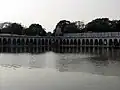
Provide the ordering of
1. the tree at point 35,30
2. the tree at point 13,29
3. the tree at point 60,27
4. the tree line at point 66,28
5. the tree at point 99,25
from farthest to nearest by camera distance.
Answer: the tree at point 60,27, the tree at point 13,29, the tree at point 35,30, the tree line at point 66,28, the tree at point 99,25

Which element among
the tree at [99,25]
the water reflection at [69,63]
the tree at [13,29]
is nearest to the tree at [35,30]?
the tree at [13,29]

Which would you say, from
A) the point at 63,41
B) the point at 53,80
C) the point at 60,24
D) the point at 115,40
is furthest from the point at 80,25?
the point at 53,80

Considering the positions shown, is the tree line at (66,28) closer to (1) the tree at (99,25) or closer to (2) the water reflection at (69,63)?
(1) the tree at (99,25)

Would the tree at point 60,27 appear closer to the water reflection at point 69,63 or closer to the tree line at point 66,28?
the tree line at point 66,28

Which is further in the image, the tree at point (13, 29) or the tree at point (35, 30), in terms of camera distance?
the tree at point (13, 29)

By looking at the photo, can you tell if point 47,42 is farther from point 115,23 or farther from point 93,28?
point 115,23

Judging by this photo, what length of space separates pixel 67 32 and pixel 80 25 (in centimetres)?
1010

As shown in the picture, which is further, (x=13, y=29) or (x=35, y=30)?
(x=13, y=29)

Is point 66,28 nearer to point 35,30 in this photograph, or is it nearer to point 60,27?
point 60,27

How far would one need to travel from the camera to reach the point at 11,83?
1476 cm

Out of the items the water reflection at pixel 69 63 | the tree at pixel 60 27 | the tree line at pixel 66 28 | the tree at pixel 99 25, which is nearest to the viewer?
the water reflection at pixel 69 63

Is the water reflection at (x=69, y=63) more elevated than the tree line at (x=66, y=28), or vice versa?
the tree line at (x=66, y=28)

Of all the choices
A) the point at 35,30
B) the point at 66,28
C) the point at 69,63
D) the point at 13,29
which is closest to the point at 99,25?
the point at 66,28

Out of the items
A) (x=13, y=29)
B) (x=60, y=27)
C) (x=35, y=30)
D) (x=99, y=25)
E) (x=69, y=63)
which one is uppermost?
(x=99, y=25)
